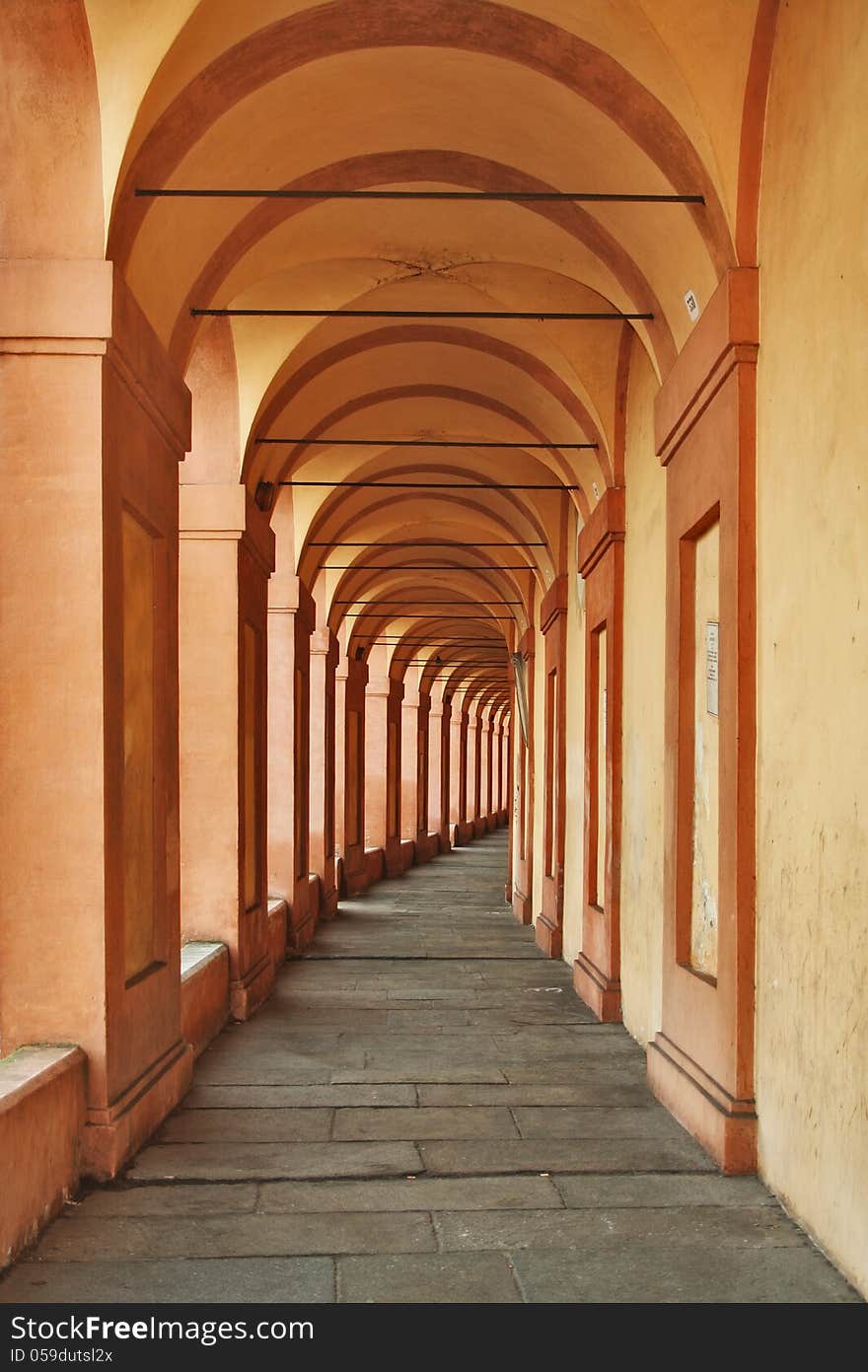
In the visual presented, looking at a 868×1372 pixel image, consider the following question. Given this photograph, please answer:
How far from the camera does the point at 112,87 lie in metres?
5.88

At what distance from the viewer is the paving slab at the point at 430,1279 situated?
4414 millimetres

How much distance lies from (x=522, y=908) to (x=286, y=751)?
18.9 feet

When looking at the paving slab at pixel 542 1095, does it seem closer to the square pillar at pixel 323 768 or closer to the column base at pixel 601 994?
the column base at pixel 601 994

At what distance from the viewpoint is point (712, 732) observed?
7074mm

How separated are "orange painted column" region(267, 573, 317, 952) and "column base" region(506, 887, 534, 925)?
4.32 meters

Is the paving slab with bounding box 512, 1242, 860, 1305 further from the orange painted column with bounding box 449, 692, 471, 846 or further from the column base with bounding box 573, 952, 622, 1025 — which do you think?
the orange painted column with bounding box 449, 692, 471, 846

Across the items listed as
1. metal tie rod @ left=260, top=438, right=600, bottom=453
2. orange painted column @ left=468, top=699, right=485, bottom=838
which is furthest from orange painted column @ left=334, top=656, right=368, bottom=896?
orange painted column @ left=468, top=699, right=485, bottom=838

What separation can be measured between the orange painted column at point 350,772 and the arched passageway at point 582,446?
11083mm

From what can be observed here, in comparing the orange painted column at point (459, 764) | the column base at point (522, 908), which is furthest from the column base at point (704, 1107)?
the orange painted column at point (459, 764)

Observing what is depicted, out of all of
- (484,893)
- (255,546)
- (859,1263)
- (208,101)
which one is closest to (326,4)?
(208,101)

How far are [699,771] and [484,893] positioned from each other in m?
17.1

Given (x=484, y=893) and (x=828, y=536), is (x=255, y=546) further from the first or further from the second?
(x=484, y=893)

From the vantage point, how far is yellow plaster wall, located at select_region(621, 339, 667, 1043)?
8875 mm

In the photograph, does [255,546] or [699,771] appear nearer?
[699,771]
